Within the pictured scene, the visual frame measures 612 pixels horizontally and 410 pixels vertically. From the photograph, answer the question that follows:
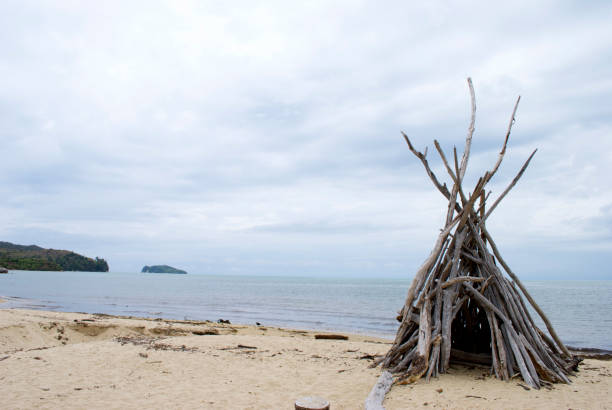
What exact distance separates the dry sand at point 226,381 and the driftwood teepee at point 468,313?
0.28m

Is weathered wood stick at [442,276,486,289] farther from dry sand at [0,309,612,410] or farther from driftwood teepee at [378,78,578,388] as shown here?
dry sand at [0,309,612,410]

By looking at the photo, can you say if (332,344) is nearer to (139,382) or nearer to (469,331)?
(469,331)

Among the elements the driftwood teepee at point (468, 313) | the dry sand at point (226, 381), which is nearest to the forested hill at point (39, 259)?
the dry sand at point (226, 381)

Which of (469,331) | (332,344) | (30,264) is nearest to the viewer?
(469,331)

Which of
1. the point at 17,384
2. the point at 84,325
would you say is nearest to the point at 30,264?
the point at 84,325

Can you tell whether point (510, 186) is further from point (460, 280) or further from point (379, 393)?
point (379, 393)

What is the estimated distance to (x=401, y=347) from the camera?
23.1 feet

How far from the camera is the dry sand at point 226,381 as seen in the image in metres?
5.57

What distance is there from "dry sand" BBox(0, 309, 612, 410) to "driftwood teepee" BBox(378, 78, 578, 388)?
0.92 ft

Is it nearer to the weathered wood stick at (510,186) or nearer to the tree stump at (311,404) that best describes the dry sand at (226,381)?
the tree stump at (311,404)

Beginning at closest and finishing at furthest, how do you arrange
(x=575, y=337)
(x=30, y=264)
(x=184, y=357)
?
(x=184, y=357) → (x=575, y=337) → (x=30, y=264)

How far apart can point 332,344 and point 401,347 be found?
4.93 m

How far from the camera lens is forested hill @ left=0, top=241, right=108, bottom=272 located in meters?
107

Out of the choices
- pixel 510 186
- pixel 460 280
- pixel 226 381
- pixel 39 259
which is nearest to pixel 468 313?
pixel 460 280
